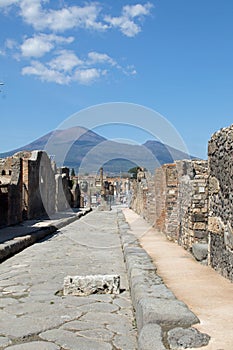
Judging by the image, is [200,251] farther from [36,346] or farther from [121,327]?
[36,346]

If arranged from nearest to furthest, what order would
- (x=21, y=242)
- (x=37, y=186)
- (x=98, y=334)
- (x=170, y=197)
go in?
1. (x=98, y=334)
2. (x=21, y=242)
3. (x=170, y=197)
4. (x=37, y=186)

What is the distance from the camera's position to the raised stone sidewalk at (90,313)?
3531mm

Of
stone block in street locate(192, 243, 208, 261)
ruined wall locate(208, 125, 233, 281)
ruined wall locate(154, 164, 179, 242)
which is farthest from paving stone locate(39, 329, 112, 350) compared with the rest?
ruined wall locate(154, 164, 179, 242)

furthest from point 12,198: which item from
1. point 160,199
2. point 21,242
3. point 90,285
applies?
point 90,285

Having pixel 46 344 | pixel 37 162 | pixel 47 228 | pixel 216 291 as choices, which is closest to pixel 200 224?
pixel 216 291

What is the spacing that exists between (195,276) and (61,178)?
67.3 ft

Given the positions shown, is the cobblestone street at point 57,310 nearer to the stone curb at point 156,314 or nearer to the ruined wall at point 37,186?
the stone curb at point 156,314

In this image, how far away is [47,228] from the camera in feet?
44.5

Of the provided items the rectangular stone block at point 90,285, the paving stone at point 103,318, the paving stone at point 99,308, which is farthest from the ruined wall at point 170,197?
the paving stone at point 103,318

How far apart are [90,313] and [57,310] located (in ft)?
1.24

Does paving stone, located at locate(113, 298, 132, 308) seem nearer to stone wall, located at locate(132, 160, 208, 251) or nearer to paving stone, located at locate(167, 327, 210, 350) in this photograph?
paving stone, located at locate(167, 327, 210, 350)

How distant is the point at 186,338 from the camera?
3.20 meters

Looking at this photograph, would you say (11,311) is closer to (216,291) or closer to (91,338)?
(91,338)

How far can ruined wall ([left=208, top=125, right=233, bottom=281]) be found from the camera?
225 inches
